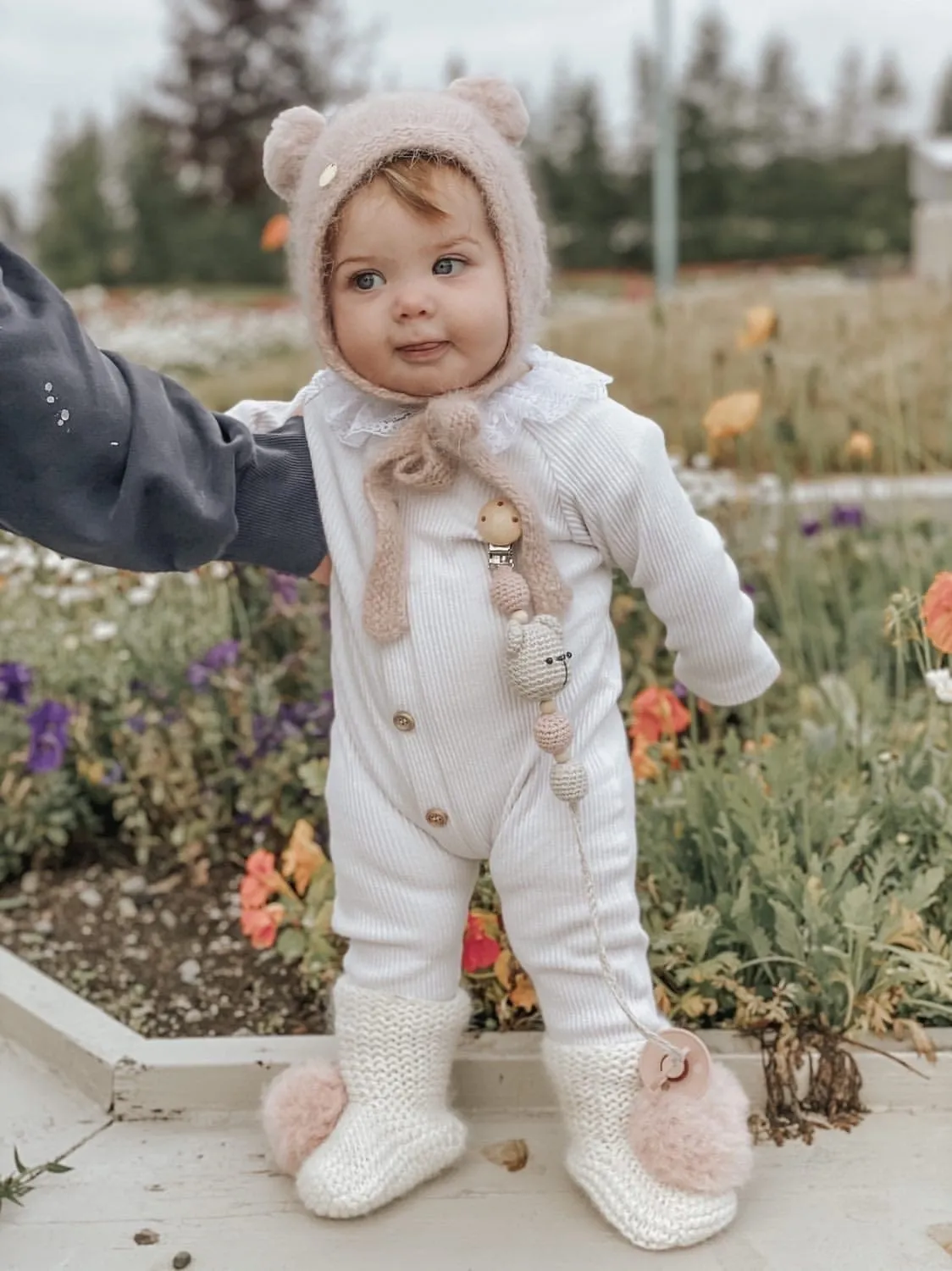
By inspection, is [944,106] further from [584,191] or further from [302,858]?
[302,858]

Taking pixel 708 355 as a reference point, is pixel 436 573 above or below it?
above

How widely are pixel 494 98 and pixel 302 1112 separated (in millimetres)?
1387

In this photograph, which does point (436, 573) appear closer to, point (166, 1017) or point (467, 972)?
point (467, 972)

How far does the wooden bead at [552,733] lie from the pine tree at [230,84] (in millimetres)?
23227

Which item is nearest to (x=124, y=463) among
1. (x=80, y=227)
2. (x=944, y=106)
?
(x=80, y=227)

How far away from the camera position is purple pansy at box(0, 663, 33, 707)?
9.18 feet

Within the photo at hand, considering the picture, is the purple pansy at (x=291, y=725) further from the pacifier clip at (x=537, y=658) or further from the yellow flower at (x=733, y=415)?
the pacifier clip at (x=537, y=658)

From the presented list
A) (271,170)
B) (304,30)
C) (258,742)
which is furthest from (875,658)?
(304,30)

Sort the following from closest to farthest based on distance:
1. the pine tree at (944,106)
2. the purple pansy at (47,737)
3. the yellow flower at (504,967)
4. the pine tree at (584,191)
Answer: the yellow flower at (504,967) → the purple pansy at (47,737) → the pine tree at (584,191) → the pine tree at (944,106)

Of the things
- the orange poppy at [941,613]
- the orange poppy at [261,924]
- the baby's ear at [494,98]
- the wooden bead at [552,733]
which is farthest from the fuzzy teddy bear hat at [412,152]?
the orange poppy at [261,924]

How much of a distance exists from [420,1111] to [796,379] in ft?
10.5

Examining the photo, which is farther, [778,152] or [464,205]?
[778,152]

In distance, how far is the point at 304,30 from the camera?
77.0 ft

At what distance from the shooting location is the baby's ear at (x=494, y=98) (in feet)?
5.87
